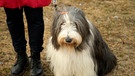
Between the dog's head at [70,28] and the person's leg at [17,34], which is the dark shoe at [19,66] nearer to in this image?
the person's leg at [17,34]

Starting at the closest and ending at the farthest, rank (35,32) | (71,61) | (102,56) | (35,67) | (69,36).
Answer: (69,36) → (71,61) → (35,32) → (102,56) → (35,67)

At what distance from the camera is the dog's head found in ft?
10.2

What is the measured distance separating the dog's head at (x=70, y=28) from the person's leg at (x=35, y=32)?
28 cm

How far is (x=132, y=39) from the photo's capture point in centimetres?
491

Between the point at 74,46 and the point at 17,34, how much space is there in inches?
31.1

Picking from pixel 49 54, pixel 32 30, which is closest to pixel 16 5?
pixel 32 30

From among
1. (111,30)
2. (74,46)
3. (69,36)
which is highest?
(69,36)

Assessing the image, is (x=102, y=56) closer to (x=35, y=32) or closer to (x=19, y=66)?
(x=35, y=32)

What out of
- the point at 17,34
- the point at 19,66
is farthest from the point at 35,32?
the point at 19,66

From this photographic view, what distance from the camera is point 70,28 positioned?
3.14 meters

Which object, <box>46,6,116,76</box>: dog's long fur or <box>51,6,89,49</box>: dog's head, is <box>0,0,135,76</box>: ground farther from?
<box>51,6,89,49</box>: dog's head

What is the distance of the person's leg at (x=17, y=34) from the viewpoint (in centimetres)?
351

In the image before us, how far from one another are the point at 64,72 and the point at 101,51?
0.50 m

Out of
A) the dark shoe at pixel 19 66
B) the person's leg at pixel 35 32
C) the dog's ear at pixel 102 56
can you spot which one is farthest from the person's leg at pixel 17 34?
the dog's ear at pixel 102 56
